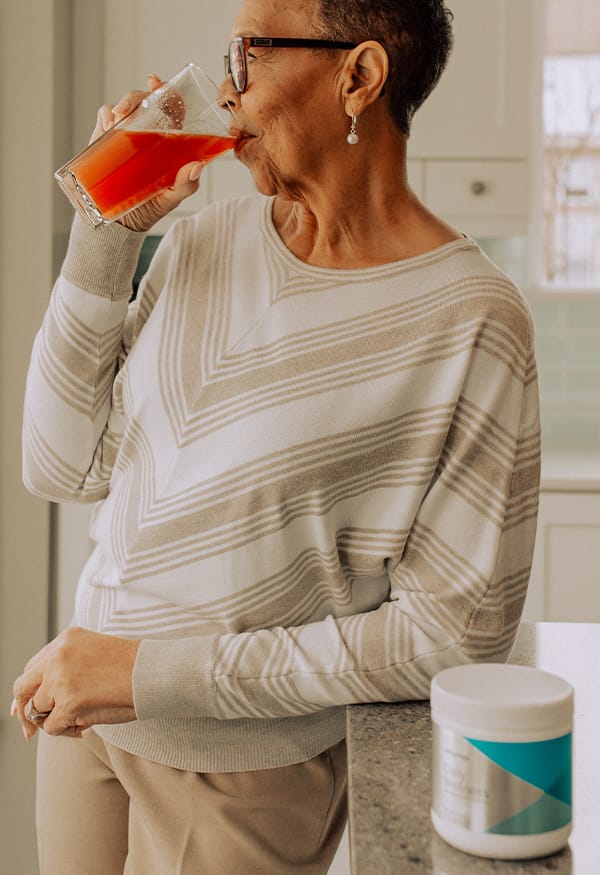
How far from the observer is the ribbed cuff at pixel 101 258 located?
3.14 feet

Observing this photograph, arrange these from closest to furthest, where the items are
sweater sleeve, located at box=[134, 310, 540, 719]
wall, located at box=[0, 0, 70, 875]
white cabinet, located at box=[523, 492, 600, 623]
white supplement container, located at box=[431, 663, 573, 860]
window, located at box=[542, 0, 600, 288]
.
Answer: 1. white supplement container, located at box=[431, 663, 573, 860]
2. sweater sleeve, located at box=[134, 310, 540, 719]
3. wall, located at box=[0, 0, 70, 875]
4. white cabinet, located at box=[523, 492, 600, 623]
5. window, located at box=[542, 0, 600, 288]

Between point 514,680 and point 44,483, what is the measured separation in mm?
581

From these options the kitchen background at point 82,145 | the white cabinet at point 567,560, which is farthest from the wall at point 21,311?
the white cabinet at point 567,560

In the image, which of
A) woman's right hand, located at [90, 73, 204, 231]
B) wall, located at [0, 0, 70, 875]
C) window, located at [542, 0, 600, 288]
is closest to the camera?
woman's right hand, located at [90, 73, 204, 231]

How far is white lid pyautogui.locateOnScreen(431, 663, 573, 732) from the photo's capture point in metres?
0.58

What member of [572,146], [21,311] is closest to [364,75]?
[21,311]

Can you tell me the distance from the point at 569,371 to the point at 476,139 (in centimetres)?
81

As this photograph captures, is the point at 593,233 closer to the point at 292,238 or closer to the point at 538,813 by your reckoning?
the point at 292,238

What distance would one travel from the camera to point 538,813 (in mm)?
592

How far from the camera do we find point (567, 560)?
93.0 inches

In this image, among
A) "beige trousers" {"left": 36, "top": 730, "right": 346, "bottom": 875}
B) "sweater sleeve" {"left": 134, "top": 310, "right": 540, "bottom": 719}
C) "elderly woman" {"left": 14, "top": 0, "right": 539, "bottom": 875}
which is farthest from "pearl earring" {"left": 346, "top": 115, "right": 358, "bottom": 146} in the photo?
"beige trousers" {"left": 36, "top": 730, "right": 346, "bottom": 875}

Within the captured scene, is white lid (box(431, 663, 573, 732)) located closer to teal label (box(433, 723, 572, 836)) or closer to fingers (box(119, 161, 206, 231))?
teal label (box(433, 723, 572, 836))

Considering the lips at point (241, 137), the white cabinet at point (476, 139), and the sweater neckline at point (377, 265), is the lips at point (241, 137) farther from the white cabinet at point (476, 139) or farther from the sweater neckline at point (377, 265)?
the white cabinet at point (476, 139)

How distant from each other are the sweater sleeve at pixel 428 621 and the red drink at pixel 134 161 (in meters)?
0.30
